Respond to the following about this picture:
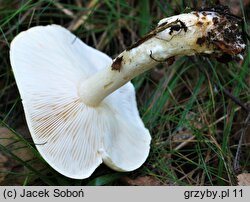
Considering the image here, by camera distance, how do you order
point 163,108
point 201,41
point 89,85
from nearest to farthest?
1. point 201,41
2. point 89,85
3. point 163,108

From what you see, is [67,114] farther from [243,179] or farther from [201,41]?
[243,179]

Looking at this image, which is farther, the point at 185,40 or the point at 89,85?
the point at 89,85

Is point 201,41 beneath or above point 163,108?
above

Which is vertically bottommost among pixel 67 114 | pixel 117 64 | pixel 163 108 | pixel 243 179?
pixel 243 179

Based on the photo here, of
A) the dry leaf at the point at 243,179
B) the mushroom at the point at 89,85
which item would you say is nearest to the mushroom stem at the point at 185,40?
the mushroom at the point at 89,85

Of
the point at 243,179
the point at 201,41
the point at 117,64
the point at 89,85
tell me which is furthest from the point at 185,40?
the point at 243,179
